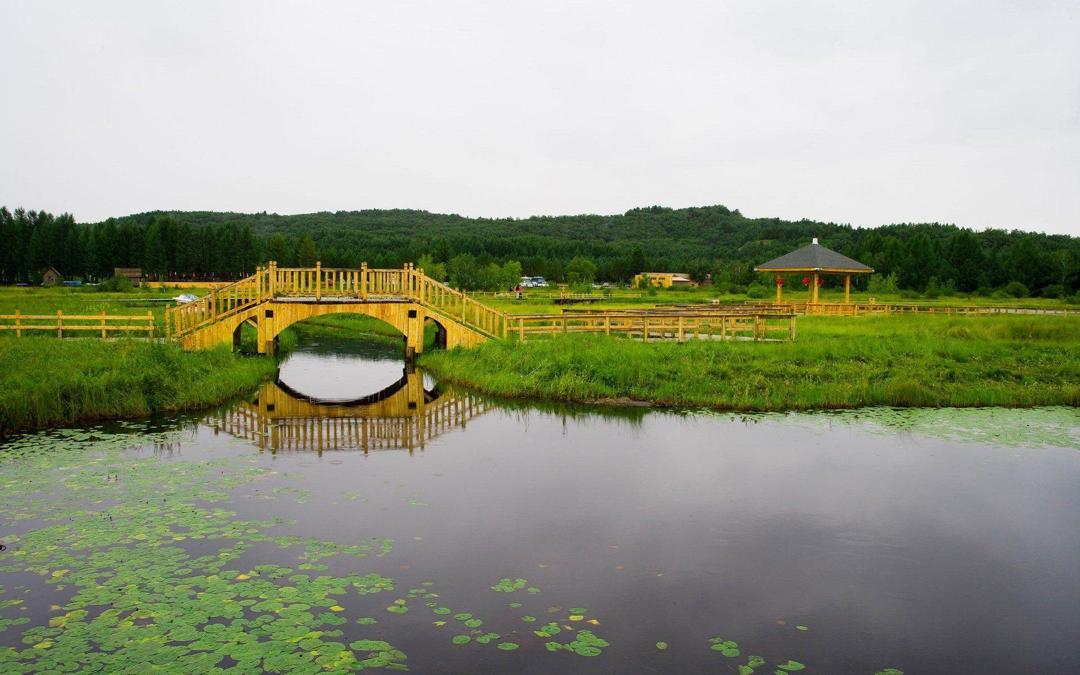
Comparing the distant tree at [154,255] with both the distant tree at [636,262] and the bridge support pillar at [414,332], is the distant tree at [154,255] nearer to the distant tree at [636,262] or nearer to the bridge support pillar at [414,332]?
the distant tree at [636,262]

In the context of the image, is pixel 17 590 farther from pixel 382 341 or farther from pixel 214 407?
pixel 382 341

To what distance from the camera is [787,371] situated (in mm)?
22625

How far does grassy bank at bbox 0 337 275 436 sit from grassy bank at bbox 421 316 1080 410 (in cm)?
717

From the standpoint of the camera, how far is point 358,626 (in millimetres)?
8133

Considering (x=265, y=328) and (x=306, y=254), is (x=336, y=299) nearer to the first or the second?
(x=265, y=328)

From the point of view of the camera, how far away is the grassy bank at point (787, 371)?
21.0 meters

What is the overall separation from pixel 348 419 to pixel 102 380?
565 centimetres

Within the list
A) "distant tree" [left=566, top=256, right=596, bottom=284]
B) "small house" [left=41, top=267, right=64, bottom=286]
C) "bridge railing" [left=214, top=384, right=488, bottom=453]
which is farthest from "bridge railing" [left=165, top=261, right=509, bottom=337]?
"small house" [left=41, top=267, right=64, bottom=286]

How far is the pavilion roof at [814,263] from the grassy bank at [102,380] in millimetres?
28906

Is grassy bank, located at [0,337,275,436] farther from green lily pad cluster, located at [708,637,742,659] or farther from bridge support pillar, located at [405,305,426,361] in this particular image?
green lily pad cluster, located at [708,637,742,659]

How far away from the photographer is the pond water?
307 inches

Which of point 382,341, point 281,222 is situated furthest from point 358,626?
point 281,222

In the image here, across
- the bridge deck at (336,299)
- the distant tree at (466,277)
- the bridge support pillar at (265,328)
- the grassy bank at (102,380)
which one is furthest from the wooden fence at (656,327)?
the distant tree at (466,277)

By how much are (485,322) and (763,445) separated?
553 inches
